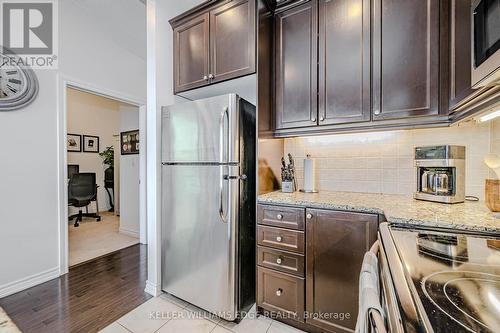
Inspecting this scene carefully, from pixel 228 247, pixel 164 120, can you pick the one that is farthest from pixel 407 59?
pixel 164 120

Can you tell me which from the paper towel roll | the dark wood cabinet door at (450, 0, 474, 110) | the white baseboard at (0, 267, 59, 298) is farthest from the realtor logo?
the dark wood cabinet door at (450, 0, 474, 110)

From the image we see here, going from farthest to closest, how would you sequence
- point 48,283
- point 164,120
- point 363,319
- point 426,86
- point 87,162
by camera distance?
point 87,162 < point 48,283 < point 164,120 < point 426,86 < point 363,319

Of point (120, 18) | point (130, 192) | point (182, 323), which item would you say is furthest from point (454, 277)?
point (130, 192)

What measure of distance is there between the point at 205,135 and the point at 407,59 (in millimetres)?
1460

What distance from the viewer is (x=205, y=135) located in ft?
5.48

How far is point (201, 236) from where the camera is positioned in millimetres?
1699

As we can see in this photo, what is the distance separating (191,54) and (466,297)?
89.0 inches

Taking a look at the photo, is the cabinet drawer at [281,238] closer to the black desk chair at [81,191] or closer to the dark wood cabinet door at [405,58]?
the dark wood cabinet door at [405,58]

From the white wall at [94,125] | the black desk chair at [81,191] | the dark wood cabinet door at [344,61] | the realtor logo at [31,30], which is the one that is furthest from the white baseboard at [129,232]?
the dark wood cabinet door at [344,61]

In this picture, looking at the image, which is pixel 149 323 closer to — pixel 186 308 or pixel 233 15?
pixel 186 308

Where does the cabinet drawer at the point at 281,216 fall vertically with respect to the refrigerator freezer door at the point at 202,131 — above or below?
below

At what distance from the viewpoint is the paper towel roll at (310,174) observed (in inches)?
72.9

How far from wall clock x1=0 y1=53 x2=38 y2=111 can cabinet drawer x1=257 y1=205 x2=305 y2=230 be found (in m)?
2.44

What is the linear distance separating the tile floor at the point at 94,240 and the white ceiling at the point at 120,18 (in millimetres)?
2808
